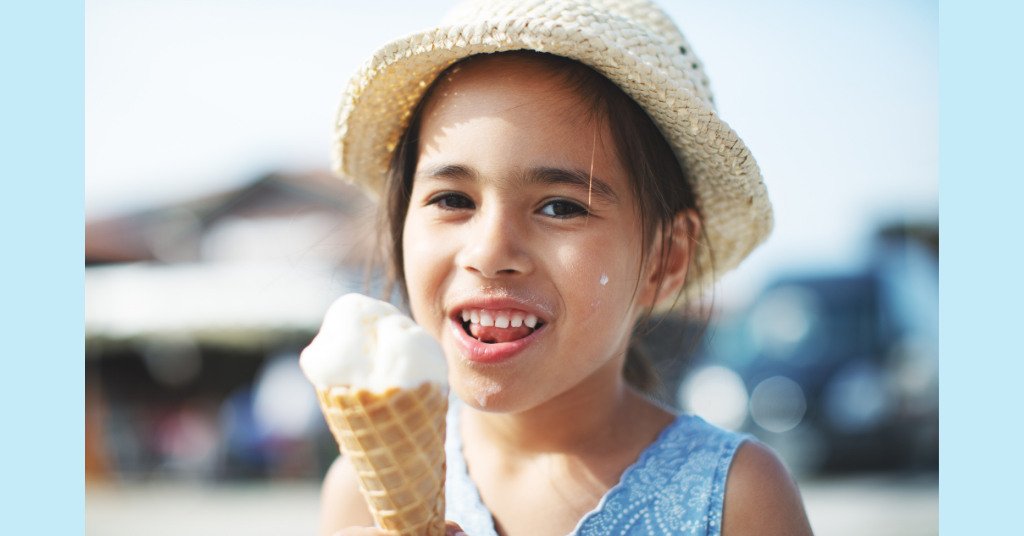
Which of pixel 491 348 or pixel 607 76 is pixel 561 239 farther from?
pixel 607 76

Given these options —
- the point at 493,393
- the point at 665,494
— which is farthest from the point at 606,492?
the point at 493,393

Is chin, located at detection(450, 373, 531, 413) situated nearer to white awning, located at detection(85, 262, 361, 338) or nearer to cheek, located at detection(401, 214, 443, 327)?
cheek, located at detection(401, 214, 443, 327)

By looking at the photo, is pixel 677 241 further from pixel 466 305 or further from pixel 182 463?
pixel 182 463

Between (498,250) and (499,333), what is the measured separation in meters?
0.22

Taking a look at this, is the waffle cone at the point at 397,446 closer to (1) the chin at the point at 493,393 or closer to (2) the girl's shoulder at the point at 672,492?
(1) the chin at the point at 493,393

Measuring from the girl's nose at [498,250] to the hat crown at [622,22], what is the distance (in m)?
0.48

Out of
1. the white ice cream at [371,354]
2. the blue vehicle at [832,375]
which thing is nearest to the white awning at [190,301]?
the blue vehicle at [832,375]

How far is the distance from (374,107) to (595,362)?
97 cm

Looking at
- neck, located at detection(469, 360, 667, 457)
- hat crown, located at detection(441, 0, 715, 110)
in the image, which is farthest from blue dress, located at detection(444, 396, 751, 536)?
hat crown, located at detection(441, 0, 715, 110)

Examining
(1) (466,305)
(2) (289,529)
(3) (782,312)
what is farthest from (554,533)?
(3) (782,312)

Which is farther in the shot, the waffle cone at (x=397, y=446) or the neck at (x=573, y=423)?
the neck at (x=573, y=423)

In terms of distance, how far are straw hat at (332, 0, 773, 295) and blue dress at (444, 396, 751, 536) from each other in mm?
667

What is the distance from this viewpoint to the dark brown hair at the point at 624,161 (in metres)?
1.67

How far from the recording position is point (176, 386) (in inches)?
516
